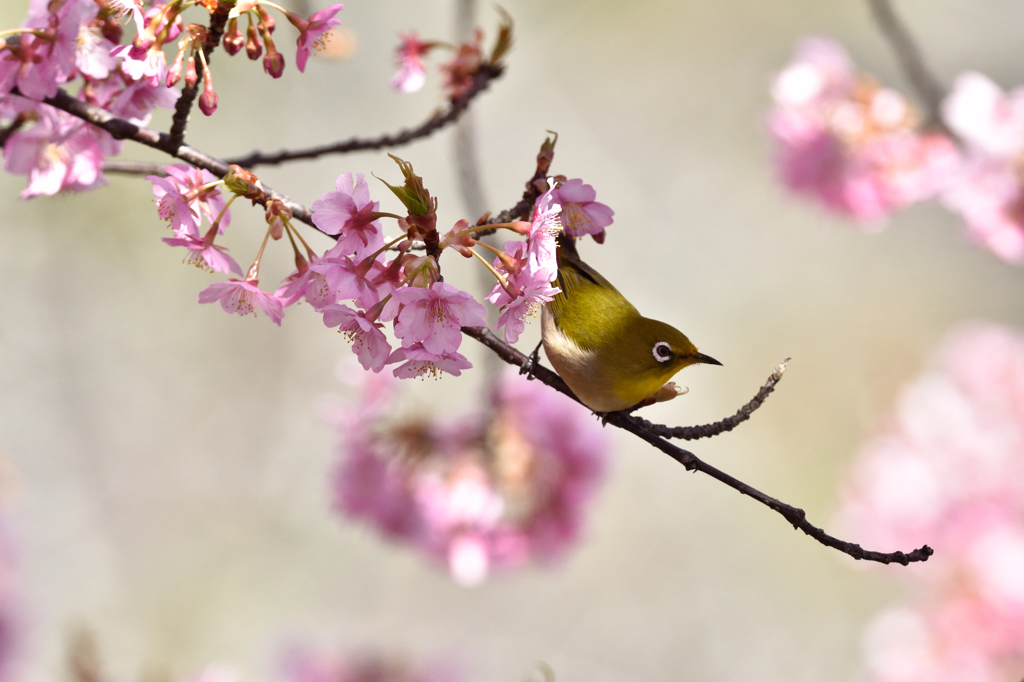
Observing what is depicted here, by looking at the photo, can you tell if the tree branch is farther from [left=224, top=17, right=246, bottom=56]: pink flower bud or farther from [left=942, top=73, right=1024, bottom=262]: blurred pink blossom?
[left=942, top=73, right=1024, bottom=262]: blurred pink blossom

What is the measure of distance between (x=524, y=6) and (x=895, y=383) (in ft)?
19.8

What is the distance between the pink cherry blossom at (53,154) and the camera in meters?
1.22

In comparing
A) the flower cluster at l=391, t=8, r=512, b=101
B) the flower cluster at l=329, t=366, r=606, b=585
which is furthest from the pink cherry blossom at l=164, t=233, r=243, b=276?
the flower cluster at l=329, t=366, r=606, b=585

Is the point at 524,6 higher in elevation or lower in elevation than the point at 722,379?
higher

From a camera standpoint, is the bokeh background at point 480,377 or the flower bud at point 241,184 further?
the bokeh background at point 480,377

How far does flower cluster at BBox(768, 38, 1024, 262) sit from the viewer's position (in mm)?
2930

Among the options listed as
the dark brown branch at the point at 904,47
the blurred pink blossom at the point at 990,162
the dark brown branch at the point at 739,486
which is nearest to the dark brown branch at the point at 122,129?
the dark brown branch at the point at 739,486

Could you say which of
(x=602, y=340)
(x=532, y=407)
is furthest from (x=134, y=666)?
(x=602, y=340)

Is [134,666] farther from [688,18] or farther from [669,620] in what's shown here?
[688,18]

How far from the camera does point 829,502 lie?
25.0 ft

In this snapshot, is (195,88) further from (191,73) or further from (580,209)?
(580,209)

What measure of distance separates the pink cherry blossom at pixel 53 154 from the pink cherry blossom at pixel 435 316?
2.32 ft

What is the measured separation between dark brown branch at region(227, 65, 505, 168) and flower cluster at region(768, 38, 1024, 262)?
2.04 meters

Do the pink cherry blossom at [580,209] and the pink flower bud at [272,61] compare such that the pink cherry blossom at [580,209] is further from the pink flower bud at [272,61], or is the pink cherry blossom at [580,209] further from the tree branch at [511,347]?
the pink flower bud at [272,61]
